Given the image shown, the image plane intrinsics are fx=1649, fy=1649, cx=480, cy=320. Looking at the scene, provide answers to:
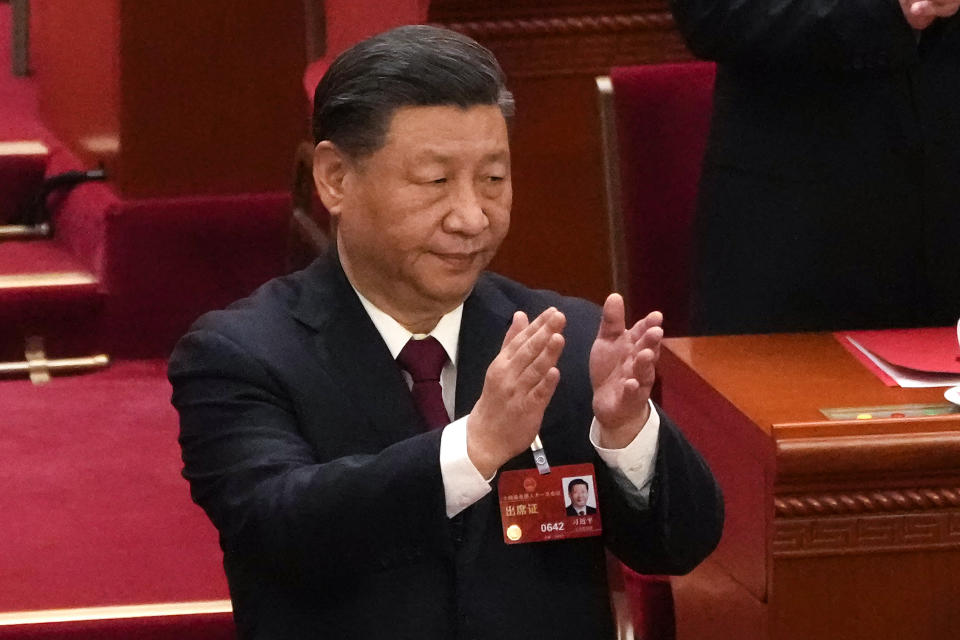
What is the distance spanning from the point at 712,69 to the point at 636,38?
0.18m

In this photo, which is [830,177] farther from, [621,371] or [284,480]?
[284,480]

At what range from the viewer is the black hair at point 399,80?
133 cm

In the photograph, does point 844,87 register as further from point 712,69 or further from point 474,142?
point 474,142

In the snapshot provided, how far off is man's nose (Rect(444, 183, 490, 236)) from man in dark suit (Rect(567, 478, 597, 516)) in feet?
0.74

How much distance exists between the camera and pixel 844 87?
6.47 ft

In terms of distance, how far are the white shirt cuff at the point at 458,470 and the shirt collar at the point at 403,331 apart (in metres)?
0.15

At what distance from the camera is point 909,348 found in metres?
1.80

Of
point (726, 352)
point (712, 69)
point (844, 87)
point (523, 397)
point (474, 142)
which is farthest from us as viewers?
point (712, 69)

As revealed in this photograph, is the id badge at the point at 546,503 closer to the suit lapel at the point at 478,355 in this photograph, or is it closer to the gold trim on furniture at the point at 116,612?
the suit lapel at the point at 478,355

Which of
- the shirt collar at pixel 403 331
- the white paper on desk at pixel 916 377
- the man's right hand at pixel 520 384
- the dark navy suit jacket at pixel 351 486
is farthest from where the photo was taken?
the white paper on desk at pixel 916 377

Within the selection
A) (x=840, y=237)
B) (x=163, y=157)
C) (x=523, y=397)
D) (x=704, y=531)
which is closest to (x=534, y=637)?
(x=704, y=531)

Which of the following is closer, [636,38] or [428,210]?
[428,210]

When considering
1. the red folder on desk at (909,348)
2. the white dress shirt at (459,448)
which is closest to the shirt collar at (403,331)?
the white dress shirt at (459,448)

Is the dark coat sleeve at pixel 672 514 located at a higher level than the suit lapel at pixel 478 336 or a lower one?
lower
